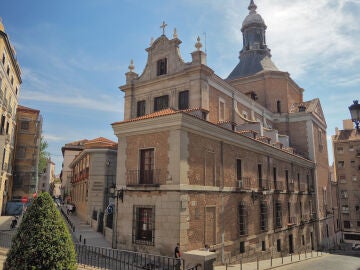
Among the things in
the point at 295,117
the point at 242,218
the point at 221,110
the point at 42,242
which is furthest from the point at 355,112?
the point at 295,117

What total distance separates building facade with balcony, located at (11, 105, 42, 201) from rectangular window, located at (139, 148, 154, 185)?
2582 centimetres

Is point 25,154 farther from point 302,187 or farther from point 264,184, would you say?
point 302,187

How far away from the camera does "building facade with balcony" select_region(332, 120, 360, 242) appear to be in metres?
50.2

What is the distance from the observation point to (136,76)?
26.0m

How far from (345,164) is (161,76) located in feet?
148

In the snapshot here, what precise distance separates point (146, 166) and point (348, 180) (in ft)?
161

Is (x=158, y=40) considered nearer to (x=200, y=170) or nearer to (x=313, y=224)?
(x=200, y=170)

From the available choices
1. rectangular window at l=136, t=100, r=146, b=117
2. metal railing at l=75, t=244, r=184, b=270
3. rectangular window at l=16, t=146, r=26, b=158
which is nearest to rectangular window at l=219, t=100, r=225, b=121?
rectangular window at l=136, t=100, r=146, b=117

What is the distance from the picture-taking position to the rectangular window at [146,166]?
15.9 meters

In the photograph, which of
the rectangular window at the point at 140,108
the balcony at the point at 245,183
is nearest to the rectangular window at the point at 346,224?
the balcony at the point at 245,183

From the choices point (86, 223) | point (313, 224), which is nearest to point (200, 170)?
point (86, 223)

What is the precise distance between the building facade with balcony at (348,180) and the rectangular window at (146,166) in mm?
46768

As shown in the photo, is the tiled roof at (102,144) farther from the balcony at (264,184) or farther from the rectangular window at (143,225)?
the balcony at (264,184)

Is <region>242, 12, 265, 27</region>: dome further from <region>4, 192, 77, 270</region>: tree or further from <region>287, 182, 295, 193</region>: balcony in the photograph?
<region>4, 192, 77, 270</region>: tree
